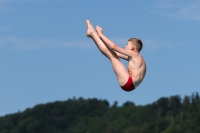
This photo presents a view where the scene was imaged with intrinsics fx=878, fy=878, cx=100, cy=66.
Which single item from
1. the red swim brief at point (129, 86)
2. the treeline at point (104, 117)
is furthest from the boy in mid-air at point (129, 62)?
the treeline at point (104, 117)

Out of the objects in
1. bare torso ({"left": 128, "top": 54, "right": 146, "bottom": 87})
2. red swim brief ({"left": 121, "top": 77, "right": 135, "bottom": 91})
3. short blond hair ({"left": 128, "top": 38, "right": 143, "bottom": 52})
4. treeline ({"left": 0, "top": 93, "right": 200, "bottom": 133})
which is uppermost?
treeline ({"left": 0, "top": 93, "right": 200, "bottom": 133})

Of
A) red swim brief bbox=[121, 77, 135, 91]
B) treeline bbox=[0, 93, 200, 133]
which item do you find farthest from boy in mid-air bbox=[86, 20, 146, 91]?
treeline bbox=[0, 93, 200, 133]

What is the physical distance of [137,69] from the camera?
25234mm

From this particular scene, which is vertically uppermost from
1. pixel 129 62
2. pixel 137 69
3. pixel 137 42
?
pixel 137 42

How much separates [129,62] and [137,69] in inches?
13.4

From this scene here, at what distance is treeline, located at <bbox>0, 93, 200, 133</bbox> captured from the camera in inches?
6343

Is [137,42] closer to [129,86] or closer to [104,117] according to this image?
[129,86]

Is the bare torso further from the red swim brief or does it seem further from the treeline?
the treeline

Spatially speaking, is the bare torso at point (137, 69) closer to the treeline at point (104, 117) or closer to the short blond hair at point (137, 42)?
the short blond hair at point (137, 42)

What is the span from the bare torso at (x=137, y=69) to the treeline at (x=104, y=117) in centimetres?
12605

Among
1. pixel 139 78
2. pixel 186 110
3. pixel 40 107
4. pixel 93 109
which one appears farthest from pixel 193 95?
pixel 139 78

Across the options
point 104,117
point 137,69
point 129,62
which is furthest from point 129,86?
point 104,117

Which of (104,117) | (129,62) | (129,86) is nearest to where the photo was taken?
(129,86)

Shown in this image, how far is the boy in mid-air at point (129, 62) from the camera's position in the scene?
25125 mm
